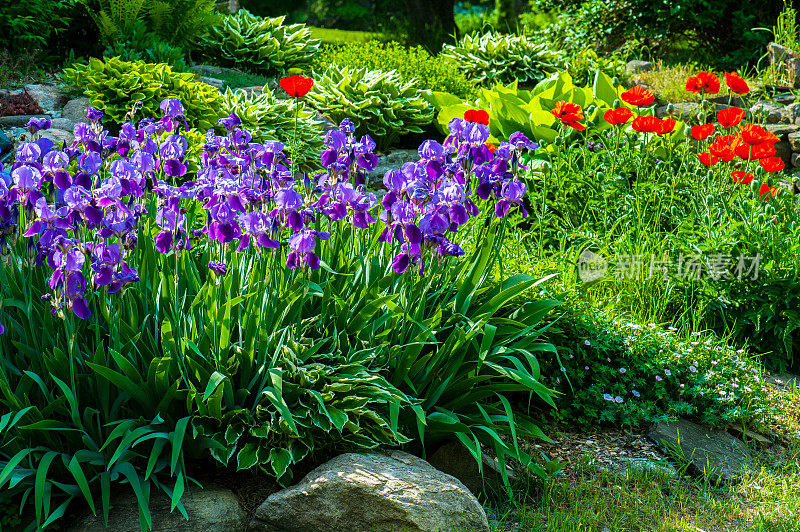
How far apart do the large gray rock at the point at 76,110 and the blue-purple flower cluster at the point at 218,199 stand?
2930 millimetres

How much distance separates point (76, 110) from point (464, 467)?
14.7 ft

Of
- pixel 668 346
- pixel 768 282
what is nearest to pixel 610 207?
pixel 768 282

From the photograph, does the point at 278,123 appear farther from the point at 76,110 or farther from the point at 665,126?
the point at 665,126

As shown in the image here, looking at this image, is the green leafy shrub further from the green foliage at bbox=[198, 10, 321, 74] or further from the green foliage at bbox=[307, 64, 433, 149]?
the green foliage at bbox=[307, 64, 433, 149]

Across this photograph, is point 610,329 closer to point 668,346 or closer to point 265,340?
point 668,346

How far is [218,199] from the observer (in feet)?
8.62

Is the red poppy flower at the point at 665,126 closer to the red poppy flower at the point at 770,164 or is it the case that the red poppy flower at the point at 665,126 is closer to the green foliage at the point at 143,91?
the red poppy flower at the point at 770,164

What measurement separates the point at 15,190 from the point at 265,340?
1015 mm

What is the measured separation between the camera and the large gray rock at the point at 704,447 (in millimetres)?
3459

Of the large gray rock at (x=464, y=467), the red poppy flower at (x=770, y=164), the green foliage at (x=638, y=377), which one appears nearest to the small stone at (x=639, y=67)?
the red poppy flower at (x=770, y=164)

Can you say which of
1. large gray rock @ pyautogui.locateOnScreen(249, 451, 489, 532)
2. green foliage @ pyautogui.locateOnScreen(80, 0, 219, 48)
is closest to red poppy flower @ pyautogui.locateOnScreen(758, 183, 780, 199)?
large gray rock @ pyautogui.locateOnScreen(249, 451, 489, 532)

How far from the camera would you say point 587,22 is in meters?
10.5

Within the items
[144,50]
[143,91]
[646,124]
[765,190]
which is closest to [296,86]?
[143,91]

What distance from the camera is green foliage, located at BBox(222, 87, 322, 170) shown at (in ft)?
19.8
